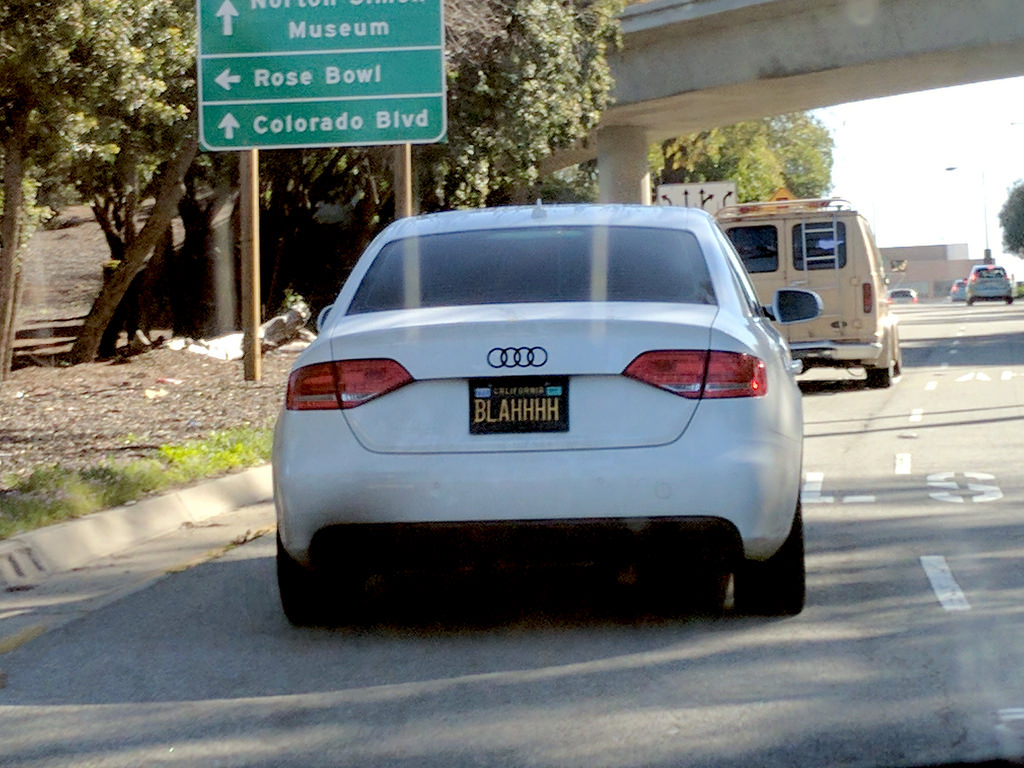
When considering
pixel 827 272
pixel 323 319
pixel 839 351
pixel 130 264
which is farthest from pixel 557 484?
pixel 130 264

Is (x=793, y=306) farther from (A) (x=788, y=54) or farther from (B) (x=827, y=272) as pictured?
(A) (x=788, y=54)

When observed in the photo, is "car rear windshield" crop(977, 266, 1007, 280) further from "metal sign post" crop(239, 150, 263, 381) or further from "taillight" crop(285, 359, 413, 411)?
"taillight" crop(285, 359, 413, 411)

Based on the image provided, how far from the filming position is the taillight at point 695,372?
20.5 feet

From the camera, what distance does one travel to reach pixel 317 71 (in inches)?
652

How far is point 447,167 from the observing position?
2603cm

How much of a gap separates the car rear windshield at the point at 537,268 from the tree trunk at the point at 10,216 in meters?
11.2

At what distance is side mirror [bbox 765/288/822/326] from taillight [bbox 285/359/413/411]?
3035 millimetres

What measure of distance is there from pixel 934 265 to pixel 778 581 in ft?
566

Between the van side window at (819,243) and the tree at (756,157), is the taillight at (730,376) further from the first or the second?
the tree at (756,157)

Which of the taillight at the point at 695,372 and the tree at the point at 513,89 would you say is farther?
the tree at the point at 513,89

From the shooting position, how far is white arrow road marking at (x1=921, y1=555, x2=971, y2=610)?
717cm

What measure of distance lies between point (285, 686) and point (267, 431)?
8.01 m

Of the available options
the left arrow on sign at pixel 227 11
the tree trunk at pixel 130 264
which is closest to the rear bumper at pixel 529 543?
the left arrow on sign at pixel 227 11

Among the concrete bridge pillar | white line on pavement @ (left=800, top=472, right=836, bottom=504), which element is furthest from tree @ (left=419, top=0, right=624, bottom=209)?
white line on pavement @ (left=800, top=472, right=836, bottom=504)
